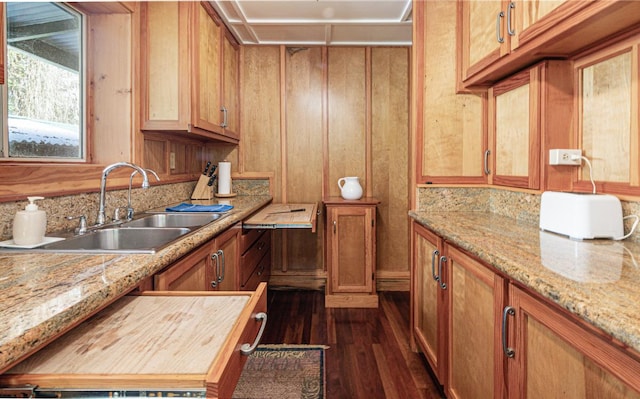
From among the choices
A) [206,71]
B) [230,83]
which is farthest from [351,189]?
[206,71]

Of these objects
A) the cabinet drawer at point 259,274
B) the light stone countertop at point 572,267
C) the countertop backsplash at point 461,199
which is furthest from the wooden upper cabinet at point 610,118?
the cabinet drawer at point 259,274

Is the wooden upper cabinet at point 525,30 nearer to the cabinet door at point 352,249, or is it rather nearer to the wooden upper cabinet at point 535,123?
the wooden upper cabinet at point 535,123

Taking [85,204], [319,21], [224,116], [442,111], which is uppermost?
[319,21]

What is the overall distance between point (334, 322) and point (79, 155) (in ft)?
6.73

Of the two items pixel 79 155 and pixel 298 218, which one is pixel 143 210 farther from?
pixel 298 218

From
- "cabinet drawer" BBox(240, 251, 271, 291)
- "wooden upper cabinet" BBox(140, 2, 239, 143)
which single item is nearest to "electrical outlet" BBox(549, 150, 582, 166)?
"cabinet drawer" BBox(240, 251, 271, 291)

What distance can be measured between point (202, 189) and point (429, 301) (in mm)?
2038

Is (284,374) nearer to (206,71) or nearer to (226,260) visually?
(226,260)

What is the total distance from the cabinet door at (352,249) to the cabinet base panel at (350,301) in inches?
2.0

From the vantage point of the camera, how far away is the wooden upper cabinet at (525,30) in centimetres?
118

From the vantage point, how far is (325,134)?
3.70m

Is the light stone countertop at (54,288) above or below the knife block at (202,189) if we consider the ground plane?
below

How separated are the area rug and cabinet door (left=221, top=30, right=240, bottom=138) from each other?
5.74 ft

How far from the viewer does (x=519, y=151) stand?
1895 mm
